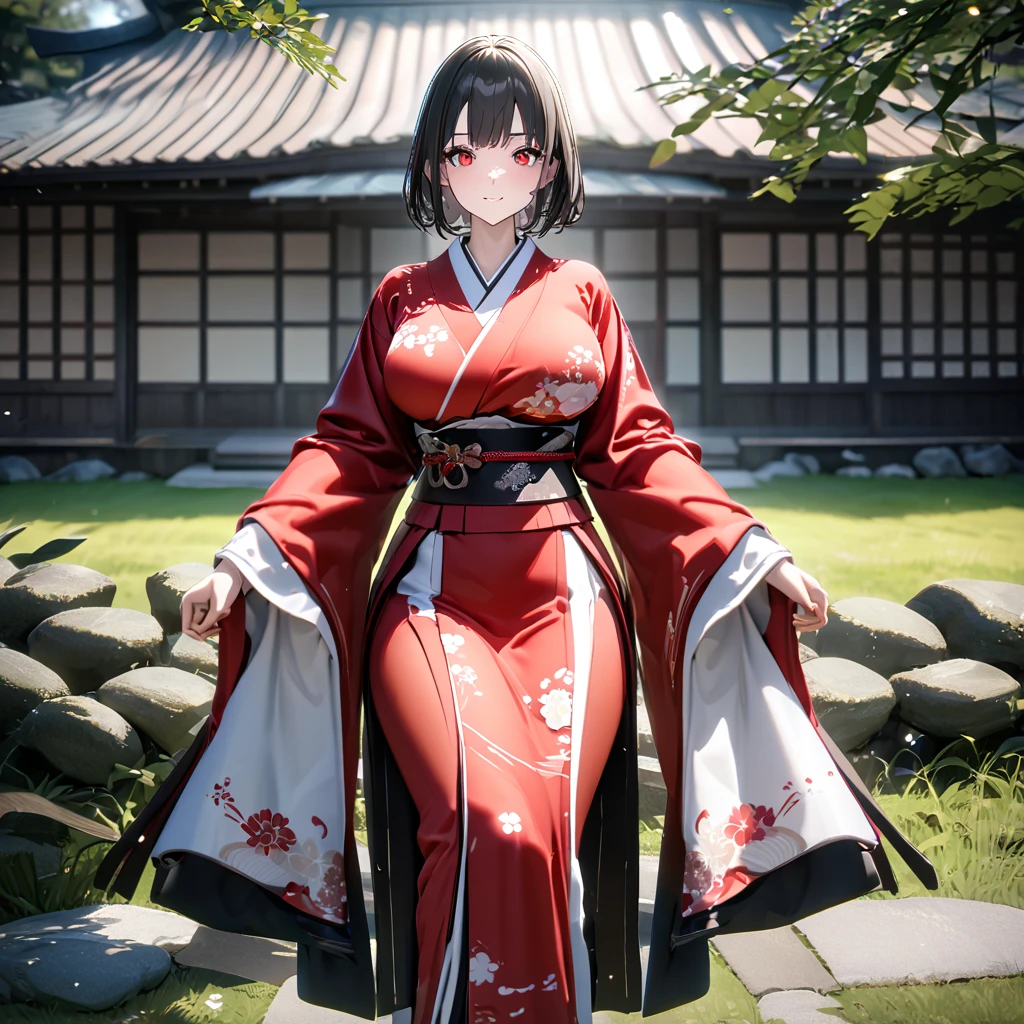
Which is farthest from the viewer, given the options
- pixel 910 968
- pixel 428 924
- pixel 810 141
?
pixel 810 141

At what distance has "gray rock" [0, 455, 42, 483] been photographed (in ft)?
25.2

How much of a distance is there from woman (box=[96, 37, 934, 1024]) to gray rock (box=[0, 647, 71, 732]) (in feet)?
5.55

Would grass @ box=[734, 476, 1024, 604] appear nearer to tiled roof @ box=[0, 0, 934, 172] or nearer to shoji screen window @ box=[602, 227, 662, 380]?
shoji screen window @ box=[602, 227, 662, 380]

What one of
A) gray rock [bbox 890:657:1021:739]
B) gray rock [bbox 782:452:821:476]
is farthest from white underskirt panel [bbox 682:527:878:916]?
gray rock [bbox 782:452:821:476]

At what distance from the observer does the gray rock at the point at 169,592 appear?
4039 millimetres

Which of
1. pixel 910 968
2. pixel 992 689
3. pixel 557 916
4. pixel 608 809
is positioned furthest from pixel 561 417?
pixel 992 689

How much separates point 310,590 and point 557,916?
2.28 ft

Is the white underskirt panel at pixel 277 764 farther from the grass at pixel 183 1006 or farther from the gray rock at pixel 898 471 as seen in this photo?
the gray rock at pixel 898 471

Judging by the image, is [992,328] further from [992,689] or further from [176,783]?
[176,783]

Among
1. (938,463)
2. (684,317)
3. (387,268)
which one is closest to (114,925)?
(387,268)

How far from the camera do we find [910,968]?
2393mm

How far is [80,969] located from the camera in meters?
2.27

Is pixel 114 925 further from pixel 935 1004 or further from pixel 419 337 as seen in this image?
pixel 935 1004

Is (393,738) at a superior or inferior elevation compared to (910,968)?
superior
